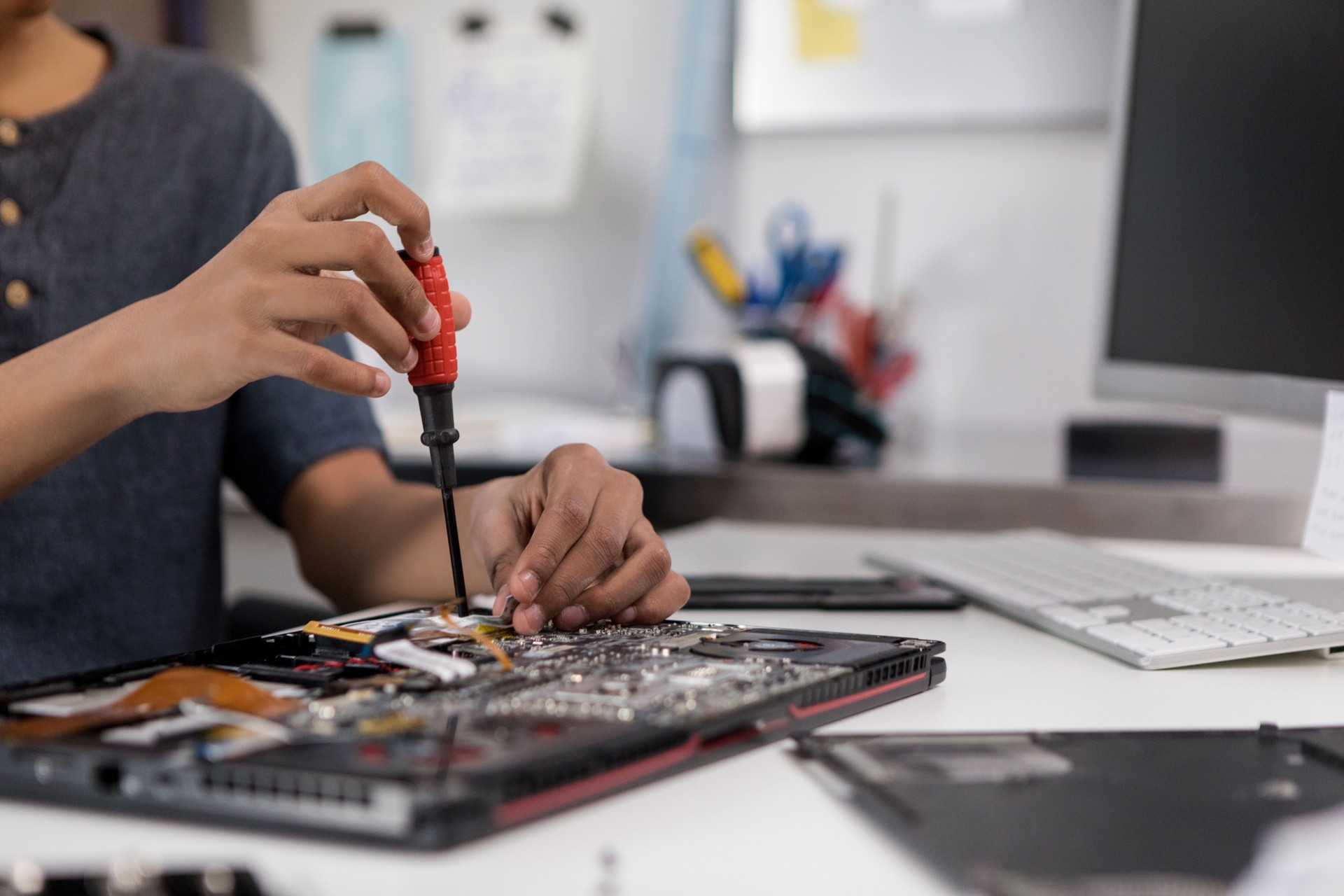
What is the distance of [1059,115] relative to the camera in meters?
1.44

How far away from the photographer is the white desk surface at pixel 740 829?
0.35 meters

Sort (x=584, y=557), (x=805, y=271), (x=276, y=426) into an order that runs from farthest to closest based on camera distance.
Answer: (x=805, y=271) < (x=276, y=426) < (x=584, y=557)

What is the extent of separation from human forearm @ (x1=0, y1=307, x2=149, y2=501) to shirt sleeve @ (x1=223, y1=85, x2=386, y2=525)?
270 millimetres

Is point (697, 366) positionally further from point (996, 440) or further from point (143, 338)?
point (143, 338)

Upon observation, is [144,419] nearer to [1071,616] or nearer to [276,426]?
[276,426]

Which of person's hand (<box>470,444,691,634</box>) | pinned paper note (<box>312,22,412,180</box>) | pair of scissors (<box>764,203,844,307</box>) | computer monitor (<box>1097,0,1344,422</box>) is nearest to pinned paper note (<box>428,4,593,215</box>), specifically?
pinned paper note (<box>312,22,412,180</box>)

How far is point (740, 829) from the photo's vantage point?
390mm

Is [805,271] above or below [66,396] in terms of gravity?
above

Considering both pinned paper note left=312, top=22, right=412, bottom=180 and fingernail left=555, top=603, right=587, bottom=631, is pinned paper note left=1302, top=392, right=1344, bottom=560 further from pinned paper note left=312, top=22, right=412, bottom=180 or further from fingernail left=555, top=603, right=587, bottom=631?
pinned paper note left=312, top=22, right=412, bottom=180

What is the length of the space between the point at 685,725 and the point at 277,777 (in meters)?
0.13

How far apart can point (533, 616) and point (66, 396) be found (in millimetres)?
249

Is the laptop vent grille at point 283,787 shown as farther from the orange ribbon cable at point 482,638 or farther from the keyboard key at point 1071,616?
the keyboard key at point 1071,616

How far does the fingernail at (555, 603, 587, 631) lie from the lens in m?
0.59

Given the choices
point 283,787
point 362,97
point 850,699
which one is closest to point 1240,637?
point 850,699
